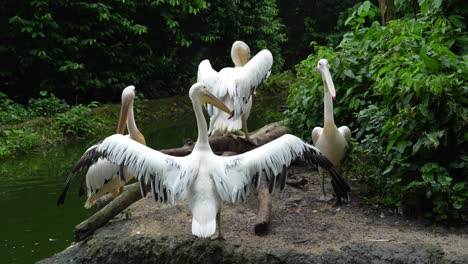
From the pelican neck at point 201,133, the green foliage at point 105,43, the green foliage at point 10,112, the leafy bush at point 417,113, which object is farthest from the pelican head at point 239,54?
the green foliage at point 105,43

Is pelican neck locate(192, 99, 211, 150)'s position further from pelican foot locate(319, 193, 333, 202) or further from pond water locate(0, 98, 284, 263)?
pond water locate(0, 98, 284, 263)

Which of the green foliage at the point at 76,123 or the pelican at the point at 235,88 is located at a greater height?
the pelican at the point at 235,88

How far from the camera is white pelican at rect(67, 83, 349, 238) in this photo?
496cm

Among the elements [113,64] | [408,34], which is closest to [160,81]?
[113,64]

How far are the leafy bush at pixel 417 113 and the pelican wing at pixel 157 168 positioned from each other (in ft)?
5.89

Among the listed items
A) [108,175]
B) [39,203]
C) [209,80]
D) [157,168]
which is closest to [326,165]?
[157,168]

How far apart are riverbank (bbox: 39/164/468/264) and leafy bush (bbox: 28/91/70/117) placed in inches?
294

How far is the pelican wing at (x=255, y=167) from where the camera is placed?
496 centimetres

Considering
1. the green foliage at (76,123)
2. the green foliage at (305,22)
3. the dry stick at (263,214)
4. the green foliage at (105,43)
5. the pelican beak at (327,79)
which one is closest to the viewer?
the dry stick at (263,214)

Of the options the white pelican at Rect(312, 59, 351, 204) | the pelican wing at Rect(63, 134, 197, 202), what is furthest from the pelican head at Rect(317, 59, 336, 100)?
the pelican wing at Rect(63, 134, 197, 202)

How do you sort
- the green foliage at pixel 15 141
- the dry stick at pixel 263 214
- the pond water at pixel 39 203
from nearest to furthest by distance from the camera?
the dry stick at pixel 263 214, the pond water at pixel 39 203, the green foliage at pixel 15 141

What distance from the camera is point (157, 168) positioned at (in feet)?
16.7

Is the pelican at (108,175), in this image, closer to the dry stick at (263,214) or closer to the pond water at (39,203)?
the pond water at (39,203)

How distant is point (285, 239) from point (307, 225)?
387 millimetres
